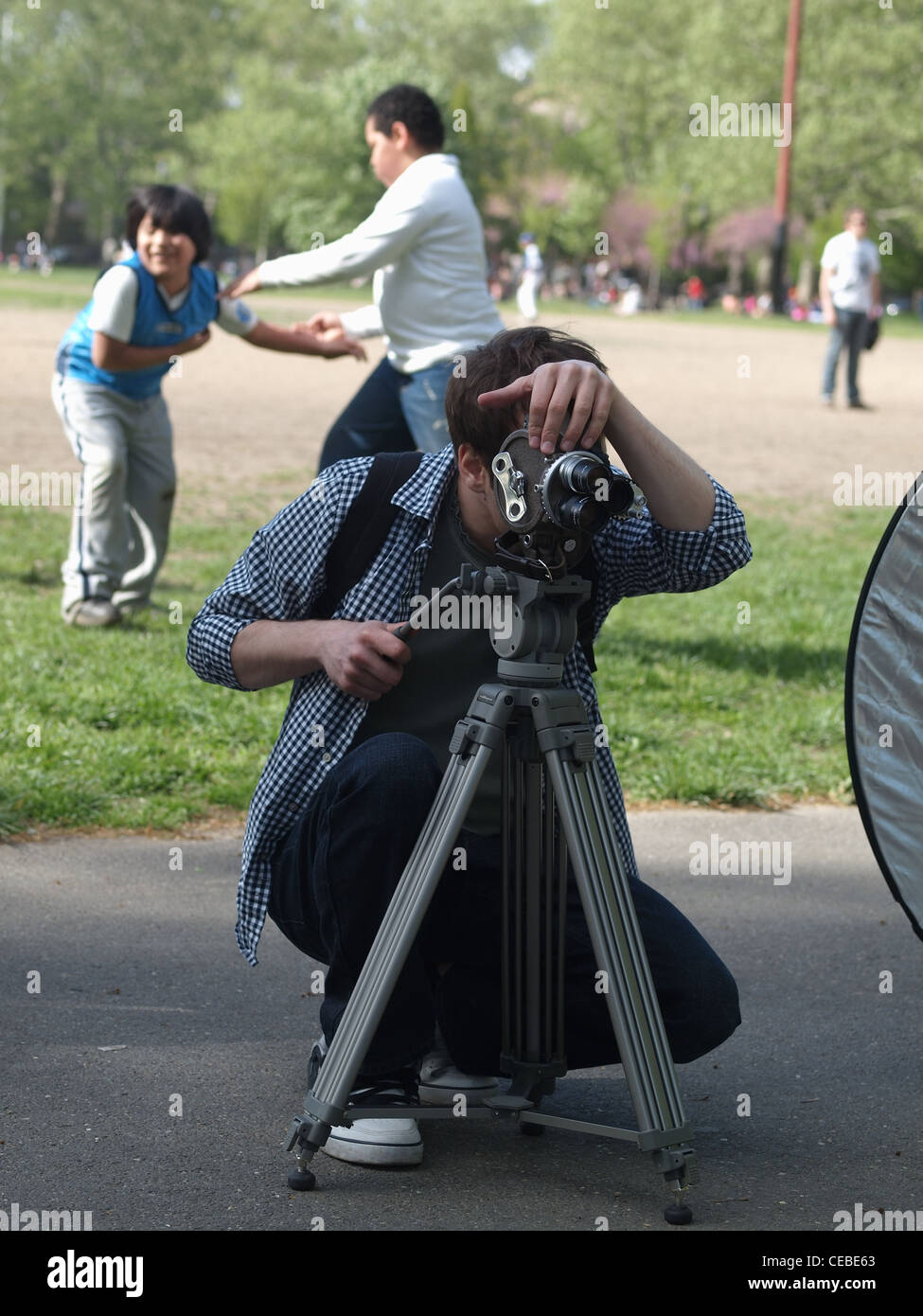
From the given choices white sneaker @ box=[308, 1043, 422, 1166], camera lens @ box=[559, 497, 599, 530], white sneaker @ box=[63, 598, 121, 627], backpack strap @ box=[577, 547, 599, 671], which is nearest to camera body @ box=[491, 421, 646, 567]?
camera lens @ box=[559, 497, 599, 530]

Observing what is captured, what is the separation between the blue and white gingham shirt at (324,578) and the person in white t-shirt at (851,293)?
15261mm

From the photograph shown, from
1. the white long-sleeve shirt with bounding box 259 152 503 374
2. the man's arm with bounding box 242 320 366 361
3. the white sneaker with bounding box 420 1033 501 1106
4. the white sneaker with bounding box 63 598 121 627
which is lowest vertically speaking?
the white sneaker with bounding box 420 1033 501 1106

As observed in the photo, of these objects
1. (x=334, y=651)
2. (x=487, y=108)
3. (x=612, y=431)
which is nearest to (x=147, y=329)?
(x=334, y=651)

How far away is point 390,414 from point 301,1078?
346cm

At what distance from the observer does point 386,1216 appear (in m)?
2.63

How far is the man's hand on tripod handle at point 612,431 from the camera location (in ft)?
7.92

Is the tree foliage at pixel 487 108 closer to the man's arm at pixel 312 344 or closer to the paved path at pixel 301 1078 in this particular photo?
the man's arm at pixel 312 344

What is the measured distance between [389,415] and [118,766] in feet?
6.03

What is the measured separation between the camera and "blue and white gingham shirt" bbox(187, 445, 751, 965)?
2824 mm

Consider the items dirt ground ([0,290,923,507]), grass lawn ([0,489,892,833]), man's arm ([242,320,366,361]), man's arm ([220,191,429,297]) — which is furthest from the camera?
dirt ground ([0,290,923,507])

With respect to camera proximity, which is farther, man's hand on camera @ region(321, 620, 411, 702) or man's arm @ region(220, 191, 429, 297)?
man's arm @ region(220, 191, 429, 297)

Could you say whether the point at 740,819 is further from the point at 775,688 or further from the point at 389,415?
the point at 389,415

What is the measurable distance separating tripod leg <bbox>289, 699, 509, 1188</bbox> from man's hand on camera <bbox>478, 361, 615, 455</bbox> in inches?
16.0

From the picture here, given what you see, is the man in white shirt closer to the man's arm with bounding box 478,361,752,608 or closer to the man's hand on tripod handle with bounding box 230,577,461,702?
the man's arm with bounding box 478,361,752,608
